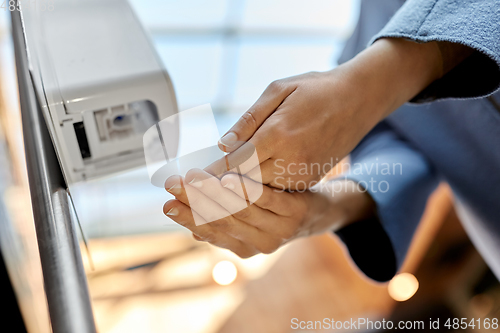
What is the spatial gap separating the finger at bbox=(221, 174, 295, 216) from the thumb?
0.08 feet

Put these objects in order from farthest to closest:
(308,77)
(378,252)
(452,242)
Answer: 1. (452,242)
2. (378,252)
3. (308,77)

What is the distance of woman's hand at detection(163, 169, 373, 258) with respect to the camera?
256mm

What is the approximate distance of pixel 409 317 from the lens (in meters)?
1.01

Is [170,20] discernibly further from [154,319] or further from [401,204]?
[401,204]

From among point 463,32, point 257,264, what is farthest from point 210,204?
point 257,264

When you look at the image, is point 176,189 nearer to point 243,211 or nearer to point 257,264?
point 243,211

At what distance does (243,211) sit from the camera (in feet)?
0.93

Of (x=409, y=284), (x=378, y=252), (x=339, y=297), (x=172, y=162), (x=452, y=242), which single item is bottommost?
(x=339, y=297)

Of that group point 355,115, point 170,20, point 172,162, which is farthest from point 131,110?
point 170,20

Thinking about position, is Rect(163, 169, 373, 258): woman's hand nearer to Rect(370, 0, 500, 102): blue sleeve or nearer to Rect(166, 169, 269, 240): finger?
Rect(166, 169, 269, 240): finger

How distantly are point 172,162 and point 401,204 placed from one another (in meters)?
0.30

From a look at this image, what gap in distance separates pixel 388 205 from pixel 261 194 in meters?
Answer: 0.22

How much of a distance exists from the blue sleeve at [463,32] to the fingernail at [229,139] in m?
0.17

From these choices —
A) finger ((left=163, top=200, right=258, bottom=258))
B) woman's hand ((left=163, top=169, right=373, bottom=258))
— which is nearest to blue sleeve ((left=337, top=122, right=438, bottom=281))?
woman's hand ((left=163, top=169, right=373, bottom=258))
